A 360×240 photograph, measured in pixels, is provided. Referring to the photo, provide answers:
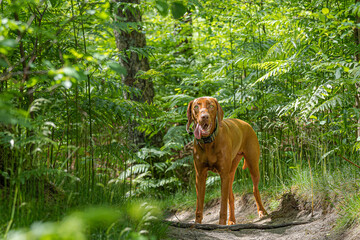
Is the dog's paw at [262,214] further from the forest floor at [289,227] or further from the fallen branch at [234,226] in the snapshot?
the fallen branch at [234,226]

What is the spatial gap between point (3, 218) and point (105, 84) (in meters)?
2.52

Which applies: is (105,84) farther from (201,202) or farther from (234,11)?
(234,11)

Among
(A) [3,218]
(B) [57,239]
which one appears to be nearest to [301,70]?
(A) [3,218]

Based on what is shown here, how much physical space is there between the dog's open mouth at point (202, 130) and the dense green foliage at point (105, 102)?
Result: 0.67 meters

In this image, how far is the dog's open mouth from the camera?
4530mm

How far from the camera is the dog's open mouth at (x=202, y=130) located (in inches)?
178

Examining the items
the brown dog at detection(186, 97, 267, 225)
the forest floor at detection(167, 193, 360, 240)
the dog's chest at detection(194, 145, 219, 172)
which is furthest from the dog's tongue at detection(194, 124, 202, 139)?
the forest floor at detection(167, 193, 360, 240)

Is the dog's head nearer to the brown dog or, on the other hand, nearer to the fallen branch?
the brown dog

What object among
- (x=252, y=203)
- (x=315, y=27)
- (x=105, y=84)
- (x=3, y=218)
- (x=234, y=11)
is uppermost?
(x=234, y=11)

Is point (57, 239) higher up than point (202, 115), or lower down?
lower down

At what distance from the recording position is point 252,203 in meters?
6.05

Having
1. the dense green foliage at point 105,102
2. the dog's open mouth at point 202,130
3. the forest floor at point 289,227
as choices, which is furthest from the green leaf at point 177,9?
the dog's open mouth at point 202,130

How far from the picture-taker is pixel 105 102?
13.7 feet

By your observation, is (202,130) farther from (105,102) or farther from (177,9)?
(177,9)
